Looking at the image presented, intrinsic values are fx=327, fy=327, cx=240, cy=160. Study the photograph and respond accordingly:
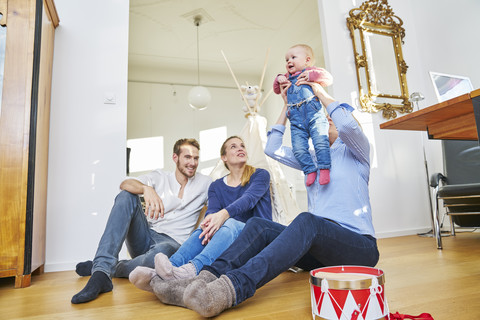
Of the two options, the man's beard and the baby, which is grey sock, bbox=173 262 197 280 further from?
the man's beard

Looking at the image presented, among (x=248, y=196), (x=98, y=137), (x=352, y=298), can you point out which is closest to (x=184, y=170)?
(x=248, y=196)

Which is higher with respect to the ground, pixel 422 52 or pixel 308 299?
pixel 422 52

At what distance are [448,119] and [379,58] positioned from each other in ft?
6.95

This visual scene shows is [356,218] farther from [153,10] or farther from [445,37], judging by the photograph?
[153,10]

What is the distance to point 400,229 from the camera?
2955 mm

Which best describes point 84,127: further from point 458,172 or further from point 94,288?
point 458,172

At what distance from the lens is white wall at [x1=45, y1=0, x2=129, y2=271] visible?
2111 mm

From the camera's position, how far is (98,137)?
224 centimetres

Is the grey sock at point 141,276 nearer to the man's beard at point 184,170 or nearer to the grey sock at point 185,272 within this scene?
the grey sock at point 185,272

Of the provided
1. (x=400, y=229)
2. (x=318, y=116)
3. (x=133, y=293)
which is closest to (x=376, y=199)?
(x=400, y=229)

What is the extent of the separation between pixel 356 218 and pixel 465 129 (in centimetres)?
57

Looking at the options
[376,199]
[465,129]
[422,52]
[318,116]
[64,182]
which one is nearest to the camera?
[465,129]

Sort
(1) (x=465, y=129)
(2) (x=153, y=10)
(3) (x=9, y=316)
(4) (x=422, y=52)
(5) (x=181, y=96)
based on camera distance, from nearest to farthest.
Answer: (3) (x=9, y=316), (1) (x=465, y=129), (4) (x=422, y=52), (2) (x=153, y=10), (5) (x=181, y=96)

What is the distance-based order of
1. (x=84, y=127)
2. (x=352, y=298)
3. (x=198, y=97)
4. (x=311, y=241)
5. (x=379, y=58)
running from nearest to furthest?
1. (x=352, y=298)
2. (x=311, y=241)
3. (x=84, y=127)
4. (x=379, y=58)
5. (x=198, y=97)
